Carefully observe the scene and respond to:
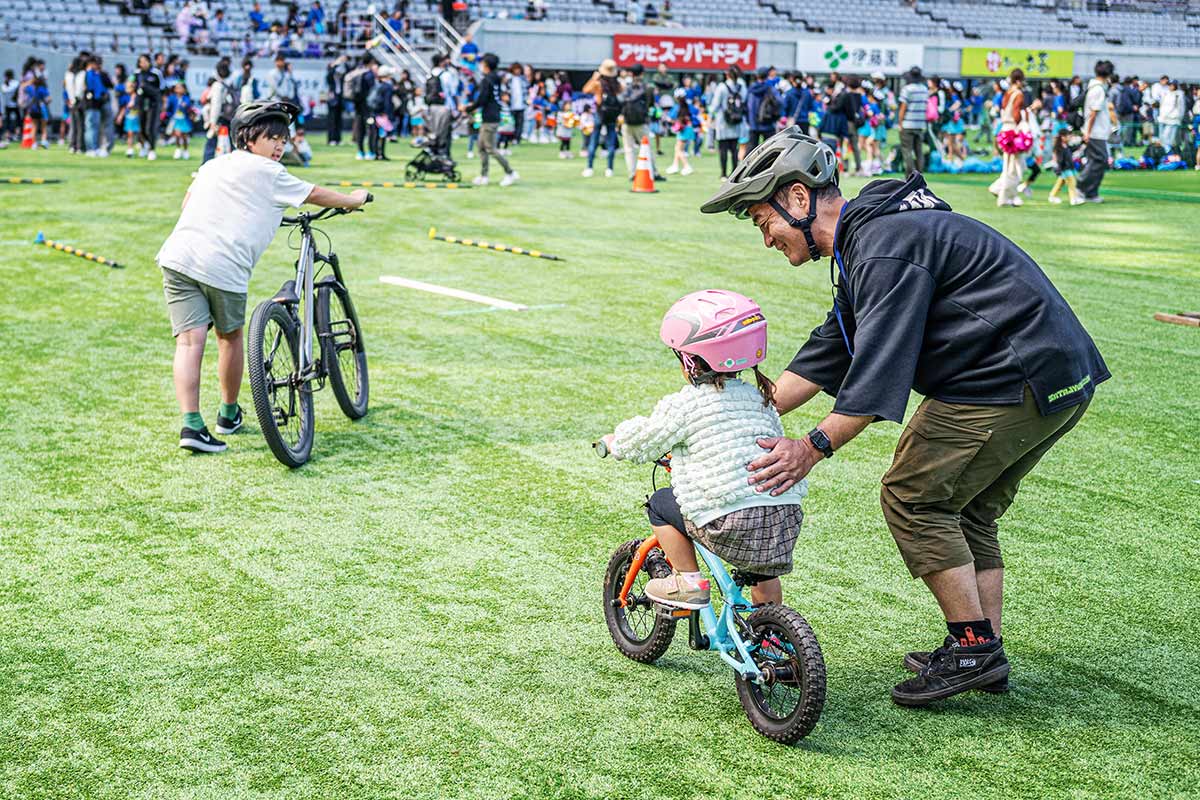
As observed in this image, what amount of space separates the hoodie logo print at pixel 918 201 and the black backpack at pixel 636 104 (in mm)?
18203

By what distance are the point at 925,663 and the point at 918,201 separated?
5.10 feet

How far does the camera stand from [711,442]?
151 inches

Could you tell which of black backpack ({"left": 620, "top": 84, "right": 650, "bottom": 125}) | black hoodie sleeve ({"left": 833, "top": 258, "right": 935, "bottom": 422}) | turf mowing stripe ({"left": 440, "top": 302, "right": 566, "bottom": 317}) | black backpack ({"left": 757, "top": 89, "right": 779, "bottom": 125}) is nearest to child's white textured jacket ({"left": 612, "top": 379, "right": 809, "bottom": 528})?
black hoodie sleeve ({"left": 833, "top": 258, "right": 935, "bottom": 422})

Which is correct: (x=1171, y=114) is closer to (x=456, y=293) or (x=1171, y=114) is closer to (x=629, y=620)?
(x=456, y=293)

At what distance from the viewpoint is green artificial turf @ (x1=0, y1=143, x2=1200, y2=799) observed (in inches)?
150

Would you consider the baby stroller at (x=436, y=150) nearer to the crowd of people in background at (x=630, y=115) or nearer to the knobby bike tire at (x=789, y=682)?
the crowd of people in background at (x=630, y=115)

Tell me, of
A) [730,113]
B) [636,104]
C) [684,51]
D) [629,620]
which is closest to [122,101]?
[636,104]

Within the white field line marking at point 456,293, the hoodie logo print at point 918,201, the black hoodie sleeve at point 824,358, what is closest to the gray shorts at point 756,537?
the black hoodie sleeve at point 824,358

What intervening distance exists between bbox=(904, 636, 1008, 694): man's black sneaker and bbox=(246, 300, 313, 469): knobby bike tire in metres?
3.55

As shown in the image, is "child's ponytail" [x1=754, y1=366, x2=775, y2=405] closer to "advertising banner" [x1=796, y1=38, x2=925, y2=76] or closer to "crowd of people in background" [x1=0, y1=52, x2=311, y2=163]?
"crowd of people in background" [x1=0, y1=52, x2=311, y2=163]

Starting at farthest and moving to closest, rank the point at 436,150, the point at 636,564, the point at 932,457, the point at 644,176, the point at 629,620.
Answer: the point at 436,150 → the point at 644,176 → the point at 629,620 → the point at 636,564 → the point at 932,457

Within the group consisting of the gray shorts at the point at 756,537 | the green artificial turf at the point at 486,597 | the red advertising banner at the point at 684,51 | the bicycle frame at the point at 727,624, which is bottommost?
the green artificial turf at the point at 486,597

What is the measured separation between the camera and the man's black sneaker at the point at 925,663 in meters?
4.17

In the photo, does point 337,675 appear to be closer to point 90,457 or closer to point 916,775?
point 916,775
